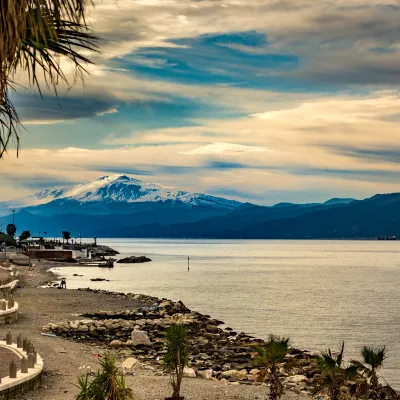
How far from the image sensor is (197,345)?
1655 inches

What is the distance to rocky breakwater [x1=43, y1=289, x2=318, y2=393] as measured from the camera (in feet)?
104

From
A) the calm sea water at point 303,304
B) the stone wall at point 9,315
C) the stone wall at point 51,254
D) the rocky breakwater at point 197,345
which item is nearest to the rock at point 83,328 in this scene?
the rocky breakwater at point 197,345

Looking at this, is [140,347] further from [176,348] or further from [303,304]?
[303,304]

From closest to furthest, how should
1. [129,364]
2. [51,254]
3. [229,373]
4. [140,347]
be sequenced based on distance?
[129,364] → [229,373] → [140,347] → [51,254]

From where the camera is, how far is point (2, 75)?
7.58 m

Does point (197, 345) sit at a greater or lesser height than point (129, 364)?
lesser

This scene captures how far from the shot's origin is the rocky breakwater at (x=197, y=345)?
31797mm

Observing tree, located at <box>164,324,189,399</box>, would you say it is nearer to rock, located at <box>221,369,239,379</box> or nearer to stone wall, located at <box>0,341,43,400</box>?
stone wall, located at <box>0,341,43,400</box>

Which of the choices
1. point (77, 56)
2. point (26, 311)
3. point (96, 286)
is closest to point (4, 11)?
point (77, 56)

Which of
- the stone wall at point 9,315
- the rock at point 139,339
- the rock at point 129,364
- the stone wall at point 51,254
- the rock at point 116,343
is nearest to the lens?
the rock at point 129,364

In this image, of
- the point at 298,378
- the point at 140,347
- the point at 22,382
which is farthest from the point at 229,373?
the point at 22,382

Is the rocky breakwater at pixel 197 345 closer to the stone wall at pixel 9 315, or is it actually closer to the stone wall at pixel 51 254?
the stone wall at pixel 9 315

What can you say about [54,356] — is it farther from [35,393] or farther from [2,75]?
[2,75]

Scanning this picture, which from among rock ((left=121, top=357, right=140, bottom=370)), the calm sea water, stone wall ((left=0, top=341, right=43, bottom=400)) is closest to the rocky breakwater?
rock ((left=121, top=357, right=140, bottom=370))
